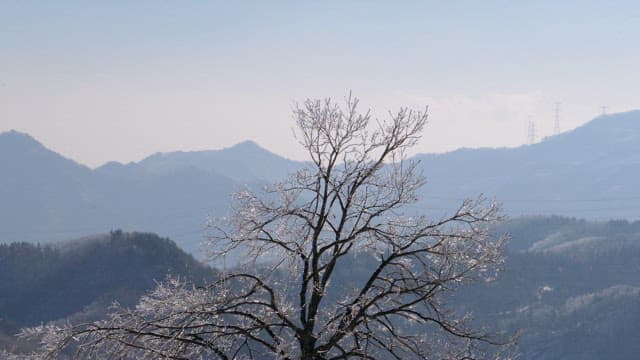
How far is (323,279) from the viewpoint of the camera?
13.4m

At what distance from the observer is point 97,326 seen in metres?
12.2

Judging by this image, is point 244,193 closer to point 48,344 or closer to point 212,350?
point 212,350

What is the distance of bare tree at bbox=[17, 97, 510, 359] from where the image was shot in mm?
12516

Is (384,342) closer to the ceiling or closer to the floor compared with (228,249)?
closer to the floor

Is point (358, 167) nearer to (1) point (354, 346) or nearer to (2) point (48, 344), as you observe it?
(1) point (354, 346)

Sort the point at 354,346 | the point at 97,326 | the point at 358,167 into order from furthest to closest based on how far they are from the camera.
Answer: the point at 358,167 → the point at 354,346 → the point at 97,326

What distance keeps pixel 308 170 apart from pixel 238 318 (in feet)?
8.38

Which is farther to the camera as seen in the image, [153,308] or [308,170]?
[308,170]

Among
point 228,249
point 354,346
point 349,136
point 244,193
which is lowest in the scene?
point 354,346

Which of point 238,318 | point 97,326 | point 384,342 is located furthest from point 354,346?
point 97,326

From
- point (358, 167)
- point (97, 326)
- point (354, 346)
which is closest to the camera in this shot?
point (97, 326)

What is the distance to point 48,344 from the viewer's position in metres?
12.4

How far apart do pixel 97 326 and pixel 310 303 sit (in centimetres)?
306

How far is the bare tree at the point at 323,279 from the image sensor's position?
41.1 ft
